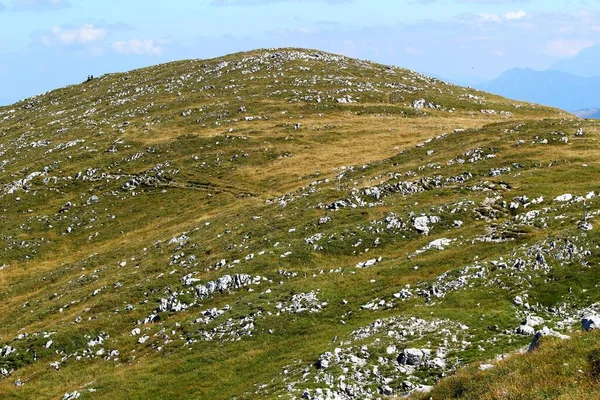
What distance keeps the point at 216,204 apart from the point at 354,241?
39.9 m

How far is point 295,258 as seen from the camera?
1770 inches

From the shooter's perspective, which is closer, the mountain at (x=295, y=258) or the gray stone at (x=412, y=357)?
the gray stone at (x=412, y=357)

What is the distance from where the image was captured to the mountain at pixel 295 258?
90.6 feet

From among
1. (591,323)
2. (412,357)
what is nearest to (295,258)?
(412,357)

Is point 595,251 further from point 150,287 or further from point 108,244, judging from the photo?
point 108,244

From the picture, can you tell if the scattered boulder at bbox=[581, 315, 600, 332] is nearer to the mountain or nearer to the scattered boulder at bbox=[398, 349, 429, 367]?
the mountain

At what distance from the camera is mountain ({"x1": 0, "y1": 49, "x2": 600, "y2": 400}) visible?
27609 millimetres

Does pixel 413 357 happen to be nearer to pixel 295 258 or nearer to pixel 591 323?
pixel 591 323

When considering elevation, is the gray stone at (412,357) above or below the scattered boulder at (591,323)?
below

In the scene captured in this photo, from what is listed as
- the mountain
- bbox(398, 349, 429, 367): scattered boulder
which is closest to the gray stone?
bbox(398, 349, 429, 367): scattered boulder

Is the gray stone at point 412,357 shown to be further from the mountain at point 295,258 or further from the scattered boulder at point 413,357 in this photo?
the mountain at point 295,258

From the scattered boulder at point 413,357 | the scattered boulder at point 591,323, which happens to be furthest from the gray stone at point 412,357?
the scattered boulder at point 591,323

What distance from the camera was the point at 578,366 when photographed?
16.2 meters

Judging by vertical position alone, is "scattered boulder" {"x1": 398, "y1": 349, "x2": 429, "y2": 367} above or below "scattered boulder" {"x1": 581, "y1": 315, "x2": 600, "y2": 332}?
below
